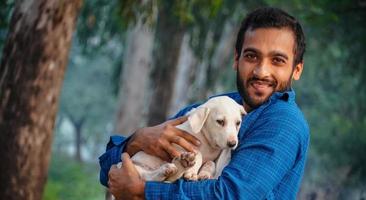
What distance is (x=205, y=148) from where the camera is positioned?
308 cm

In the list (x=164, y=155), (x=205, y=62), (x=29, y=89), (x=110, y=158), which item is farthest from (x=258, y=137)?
(x=205, y=62)

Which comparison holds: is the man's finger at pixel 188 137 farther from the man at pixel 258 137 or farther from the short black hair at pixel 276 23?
the short black hair at pixel 276 23

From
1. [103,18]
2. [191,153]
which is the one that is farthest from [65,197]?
[191,153]

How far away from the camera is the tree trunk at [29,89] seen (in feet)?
18.6

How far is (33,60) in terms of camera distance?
5695 millimetres

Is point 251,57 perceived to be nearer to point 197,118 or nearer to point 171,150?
point 197,118

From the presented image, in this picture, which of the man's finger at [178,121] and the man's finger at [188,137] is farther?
the man's finger at [178,121]

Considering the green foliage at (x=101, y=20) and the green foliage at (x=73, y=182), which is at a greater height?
the green foliage at (x=101, y=20)

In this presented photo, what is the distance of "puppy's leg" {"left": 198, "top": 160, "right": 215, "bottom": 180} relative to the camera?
9.43 ft

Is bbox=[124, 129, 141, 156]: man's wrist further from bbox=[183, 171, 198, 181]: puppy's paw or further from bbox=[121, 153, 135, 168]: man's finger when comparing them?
bbox=[183, 171, 198, 181]: puppy's paw

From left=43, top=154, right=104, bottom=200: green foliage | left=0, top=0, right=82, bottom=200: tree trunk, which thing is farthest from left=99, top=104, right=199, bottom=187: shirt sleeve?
left=43, top=154, right=104, bottom=200: green foliage

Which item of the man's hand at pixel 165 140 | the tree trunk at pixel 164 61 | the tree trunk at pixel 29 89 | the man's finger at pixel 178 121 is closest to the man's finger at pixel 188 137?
the man's hand at pixel 165 140

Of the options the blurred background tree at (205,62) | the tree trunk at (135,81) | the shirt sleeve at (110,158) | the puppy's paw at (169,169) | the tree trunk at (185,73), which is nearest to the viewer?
the puppy's paw at (169,169)

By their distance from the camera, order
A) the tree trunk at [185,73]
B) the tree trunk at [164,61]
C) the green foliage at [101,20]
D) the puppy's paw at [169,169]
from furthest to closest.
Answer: the tree trunk at [185,73] < the green foliage at [101,20] < the tree trunk at [164,61] < the puppy's paw at [169,169]
